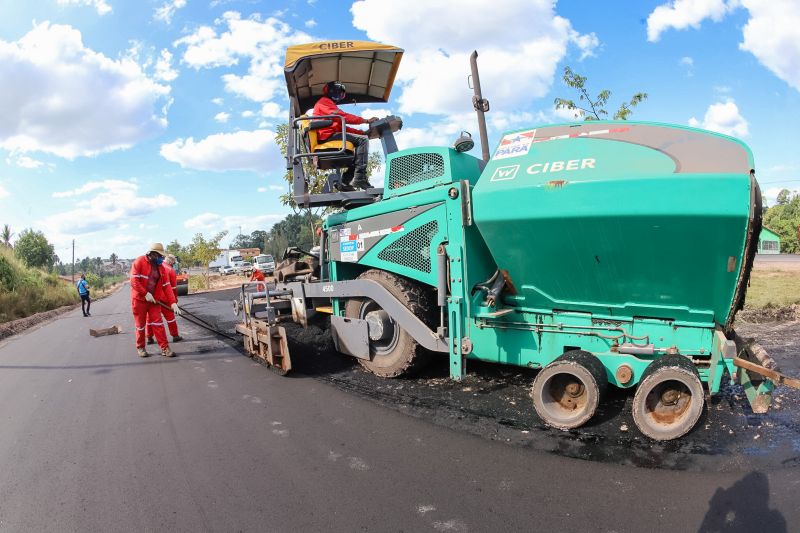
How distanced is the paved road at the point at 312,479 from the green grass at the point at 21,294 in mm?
13634

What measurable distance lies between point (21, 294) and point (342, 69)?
56.9ft

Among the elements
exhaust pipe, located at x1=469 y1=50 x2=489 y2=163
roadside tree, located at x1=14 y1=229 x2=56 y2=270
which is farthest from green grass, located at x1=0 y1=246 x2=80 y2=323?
roadside tree, located at x1=14 y1=229 x2=56 y2=270

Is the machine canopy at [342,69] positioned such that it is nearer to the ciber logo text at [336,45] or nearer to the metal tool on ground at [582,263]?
the ciber logo text at [336,45]

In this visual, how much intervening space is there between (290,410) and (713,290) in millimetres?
3336

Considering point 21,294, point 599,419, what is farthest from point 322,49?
point 21,294

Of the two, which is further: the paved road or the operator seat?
the operator seat

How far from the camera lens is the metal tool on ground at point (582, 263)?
2.94 m

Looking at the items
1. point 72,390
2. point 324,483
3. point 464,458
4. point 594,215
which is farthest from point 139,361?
point 594,215

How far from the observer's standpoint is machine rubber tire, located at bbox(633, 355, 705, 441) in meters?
2.99

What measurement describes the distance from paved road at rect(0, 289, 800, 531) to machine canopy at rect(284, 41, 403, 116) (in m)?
3.49

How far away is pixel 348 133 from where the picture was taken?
18.3ft

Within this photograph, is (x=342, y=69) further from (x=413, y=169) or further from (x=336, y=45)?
(x=413, y=169)

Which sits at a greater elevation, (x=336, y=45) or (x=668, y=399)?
(x=336, y=45)

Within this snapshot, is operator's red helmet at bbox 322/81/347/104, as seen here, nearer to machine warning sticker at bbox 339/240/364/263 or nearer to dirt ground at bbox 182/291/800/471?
machine warning sticker at bbox 339/240/364/263
